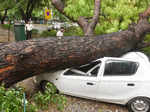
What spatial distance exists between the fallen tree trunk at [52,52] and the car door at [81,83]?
0.34 metres

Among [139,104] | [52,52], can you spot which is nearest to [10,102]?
[52,52]

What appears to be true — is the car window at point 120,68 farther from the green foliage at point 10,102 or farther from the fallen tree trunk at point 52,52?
the green foliage at point 10,102

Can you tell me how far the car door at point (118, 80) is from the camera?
3.40 meters

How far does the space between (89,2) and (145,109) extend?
196 inches

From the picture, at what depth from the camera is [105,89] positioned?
355 cm

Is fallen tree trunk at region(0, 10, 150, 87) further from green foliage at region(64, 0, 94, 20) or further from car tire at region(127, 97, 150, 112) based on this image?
green foliage at region(64, 0, 94, 20)

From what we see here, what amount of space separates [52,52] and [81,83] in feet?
3.35

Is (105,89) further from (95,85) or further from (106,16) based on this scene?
(106,16)

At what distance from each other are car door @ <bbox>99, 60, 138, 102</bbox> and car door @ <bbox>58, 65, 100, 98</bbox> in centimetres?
18

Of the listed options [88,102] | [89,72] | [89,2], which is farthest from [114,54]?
[89,2]


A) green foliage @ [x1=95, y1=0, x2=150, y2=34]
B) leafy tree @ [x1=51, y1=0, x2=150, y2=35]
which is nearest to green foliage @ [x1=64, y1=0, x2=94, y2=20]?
leafy tree @ [x1=51, y1=0, x2=150, y2=35]

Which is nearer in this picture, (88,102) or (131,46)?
(88,102)

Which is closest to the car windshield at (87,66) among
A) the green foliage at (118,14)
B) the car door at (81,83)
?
the car door at (81,83)

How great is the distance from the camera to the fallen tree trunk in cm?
327
